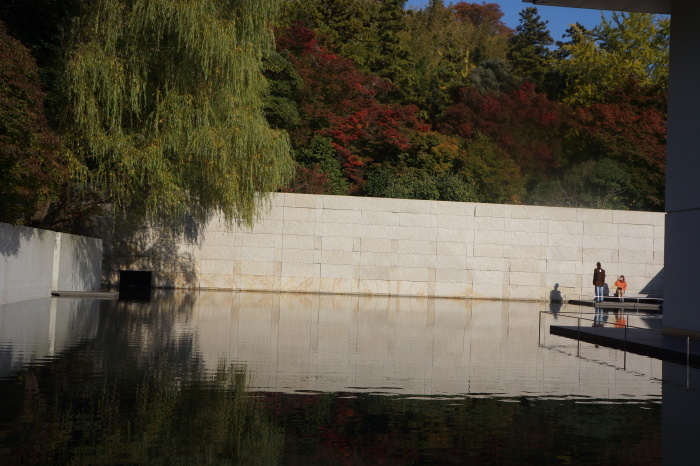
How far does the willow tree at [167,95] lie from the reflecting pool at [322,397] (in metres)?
5.91

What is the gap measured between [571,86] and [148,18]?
28.1 m

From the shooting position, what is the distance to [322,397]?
7680 millimetres

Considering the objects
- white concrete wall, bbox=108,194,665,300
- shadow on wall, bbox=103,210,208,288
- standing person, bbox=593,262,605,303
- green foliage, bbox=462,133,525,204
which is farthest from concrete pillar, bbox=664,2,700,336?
green foliage, bbox=462,133,525,204

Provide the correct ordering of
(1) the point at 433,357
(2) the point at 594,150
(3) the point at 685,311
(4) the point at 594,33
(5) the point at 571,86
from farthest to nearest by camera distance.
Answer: (4) the point at 594,33 → (5) the point at 571,86 → (2) the point at 594,150 → (3) the point at 685,311 → (1) the point at 433,357

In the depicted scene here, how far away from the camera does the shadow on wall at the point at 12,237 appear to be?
663 inches

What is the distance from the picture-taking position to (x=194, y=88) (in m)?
20.0

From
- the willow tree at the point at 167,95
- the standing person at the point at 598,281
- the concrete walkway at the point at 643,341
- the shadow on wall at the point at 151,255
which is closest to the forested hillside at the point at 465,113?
the shadow on wall at the point at 151,255

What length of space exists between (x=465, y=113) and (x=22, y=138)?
86.8ft

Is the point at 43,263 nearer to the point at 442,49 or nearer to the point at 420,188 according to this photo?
the point at 420,188

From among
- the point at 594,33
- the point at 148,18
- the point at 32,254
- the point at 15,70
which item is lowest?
the point at 32,254

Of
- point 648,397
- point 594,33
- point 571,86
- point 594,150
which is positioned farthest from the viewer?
point 594,33

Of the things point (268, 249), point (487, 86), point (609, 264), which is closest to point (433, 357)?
point (268, 249)

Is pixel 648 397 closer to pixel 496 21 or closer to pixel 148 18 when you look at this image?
pixel 148 18

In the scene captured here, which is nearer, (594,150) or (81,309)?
(81,309)
